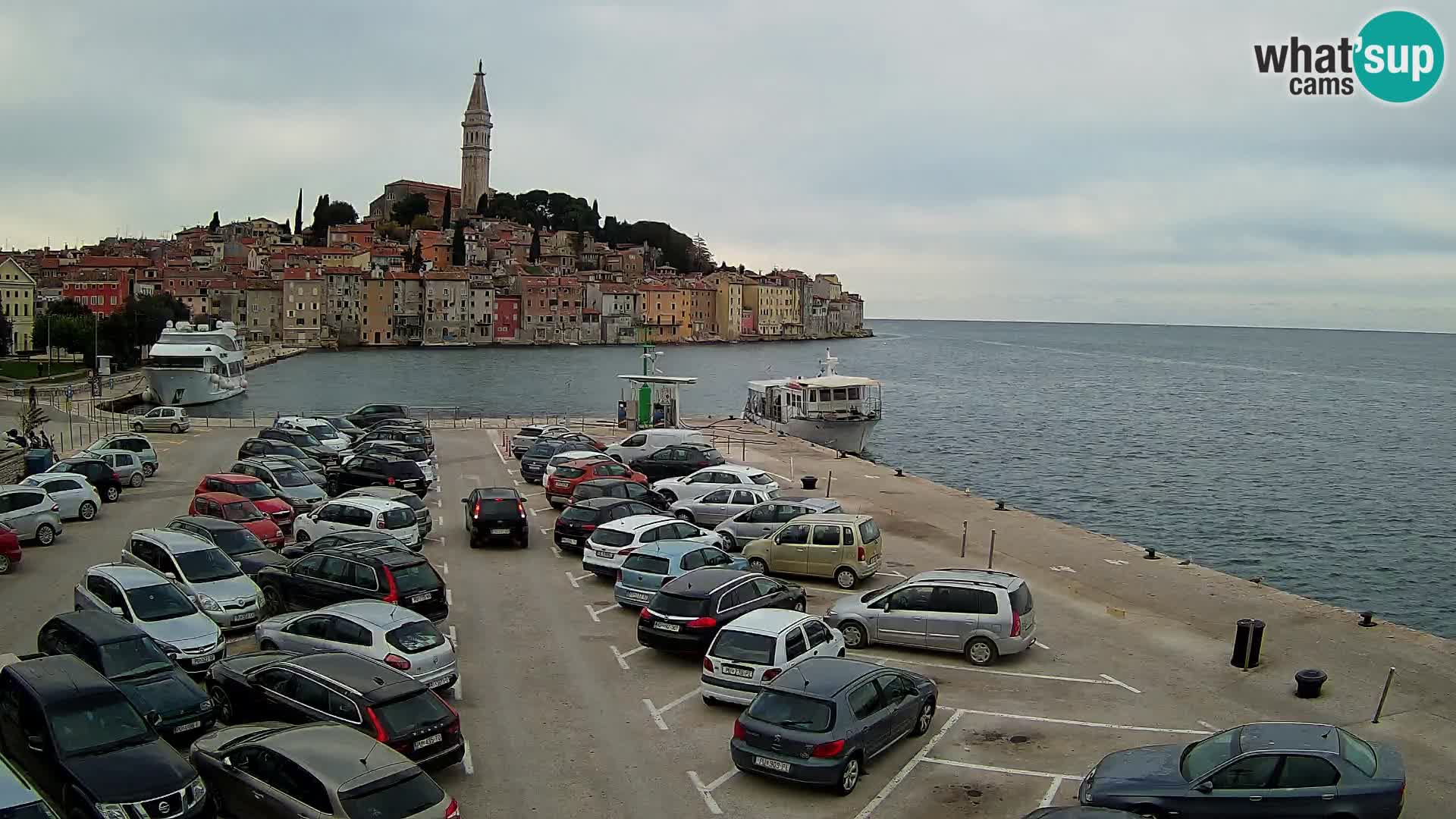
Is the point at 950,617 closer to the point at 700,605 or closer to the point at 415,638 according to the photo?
the point at 700,605

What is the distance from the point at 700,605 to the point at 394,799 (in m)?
6.37

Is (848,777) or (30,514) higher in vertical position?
(30,514)

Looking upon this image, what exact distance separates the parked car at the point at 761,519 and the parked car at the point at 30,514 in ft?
42.7

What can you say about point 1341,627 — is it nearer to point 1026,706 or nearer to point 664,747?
point 1026,706

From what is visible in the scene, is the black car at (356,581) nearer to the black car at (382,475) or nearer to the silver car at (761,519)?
the silver car at (761,519)

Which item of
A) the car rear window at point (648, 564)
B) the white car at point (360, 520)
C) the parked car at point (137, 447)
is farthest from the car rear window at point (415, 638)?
the parked car at point (137, 447)

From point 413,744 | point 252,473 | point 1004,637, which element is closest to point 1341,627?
point 1004,637

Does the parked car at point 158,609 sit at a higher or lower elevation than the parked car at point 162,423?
higher

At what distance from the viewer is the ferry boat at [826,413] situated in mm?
53938

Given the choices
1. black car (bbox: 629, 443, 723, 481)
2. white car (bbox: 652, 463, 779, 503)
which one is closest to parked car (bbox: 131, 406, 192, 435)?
black car (bbox: 629, 443, 723, 481)

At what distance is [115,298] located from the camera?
463ft

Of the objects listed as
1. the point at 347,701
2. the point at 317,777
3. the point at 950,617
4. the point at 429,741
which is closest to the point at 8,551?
the point at 347,701

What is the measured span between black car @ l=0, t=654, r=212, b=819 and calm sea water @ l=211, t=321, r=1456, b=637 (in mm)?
27492

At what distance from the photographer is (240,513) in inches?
829
